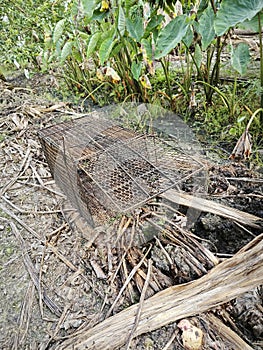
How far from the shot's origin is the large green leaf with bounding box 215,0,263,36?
2.92 ft

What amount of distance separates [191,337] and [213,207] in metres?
0.44

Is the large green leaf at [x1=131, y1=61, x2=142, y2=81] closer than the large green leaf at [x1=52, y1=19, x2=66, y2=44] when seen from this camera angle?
Yes

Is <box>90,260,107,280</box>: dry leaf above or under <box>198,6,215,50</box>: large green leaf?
under

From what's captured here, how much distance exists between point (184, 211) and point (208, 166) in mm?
269

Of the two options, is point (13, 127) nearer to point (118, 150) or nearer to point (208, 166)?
point (118, 150)

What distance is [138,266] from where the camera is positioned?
35.5 inches

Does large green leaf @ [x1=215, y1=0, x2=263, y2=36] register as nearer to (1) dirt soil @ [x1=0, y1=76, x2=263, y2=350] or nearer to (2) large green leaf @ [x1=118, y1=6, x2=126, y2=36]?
(2) large green leaf @ [x1=118, y1=6, x2=126, y2=36]

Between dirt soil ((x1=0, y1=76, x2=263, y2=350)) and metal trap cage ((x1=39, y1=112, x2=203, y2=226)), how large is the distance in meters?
0.09

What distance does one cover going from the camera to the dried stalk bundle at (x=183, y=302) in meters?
0.75

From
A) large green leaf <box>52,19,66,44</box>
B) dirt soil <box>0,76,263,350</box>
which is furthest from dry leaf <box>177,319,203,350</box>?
large green leaf <box>52,19,66,44</box>

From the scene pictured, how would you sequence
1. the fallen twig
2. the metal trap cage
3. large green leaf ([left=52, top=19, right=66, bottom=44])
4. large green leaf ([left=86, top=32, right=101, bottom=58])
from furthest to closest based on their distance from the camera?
1. large green leaf ([left=52, top=19, right=66, bottom=44])
2. large green leaf ([left=86, top=32, right=101, bottom=58])
3. the metal trap cage
4. the fallen twig

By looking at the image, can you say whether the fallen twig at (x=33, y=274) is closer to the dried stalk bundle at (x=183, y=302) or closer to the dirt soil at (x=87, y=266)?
the dirt soil at (x=87, y=266)

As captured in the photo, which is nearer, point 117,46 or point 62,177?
point 62,177

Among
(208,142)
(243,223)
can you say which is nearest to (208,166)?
(208,142)
